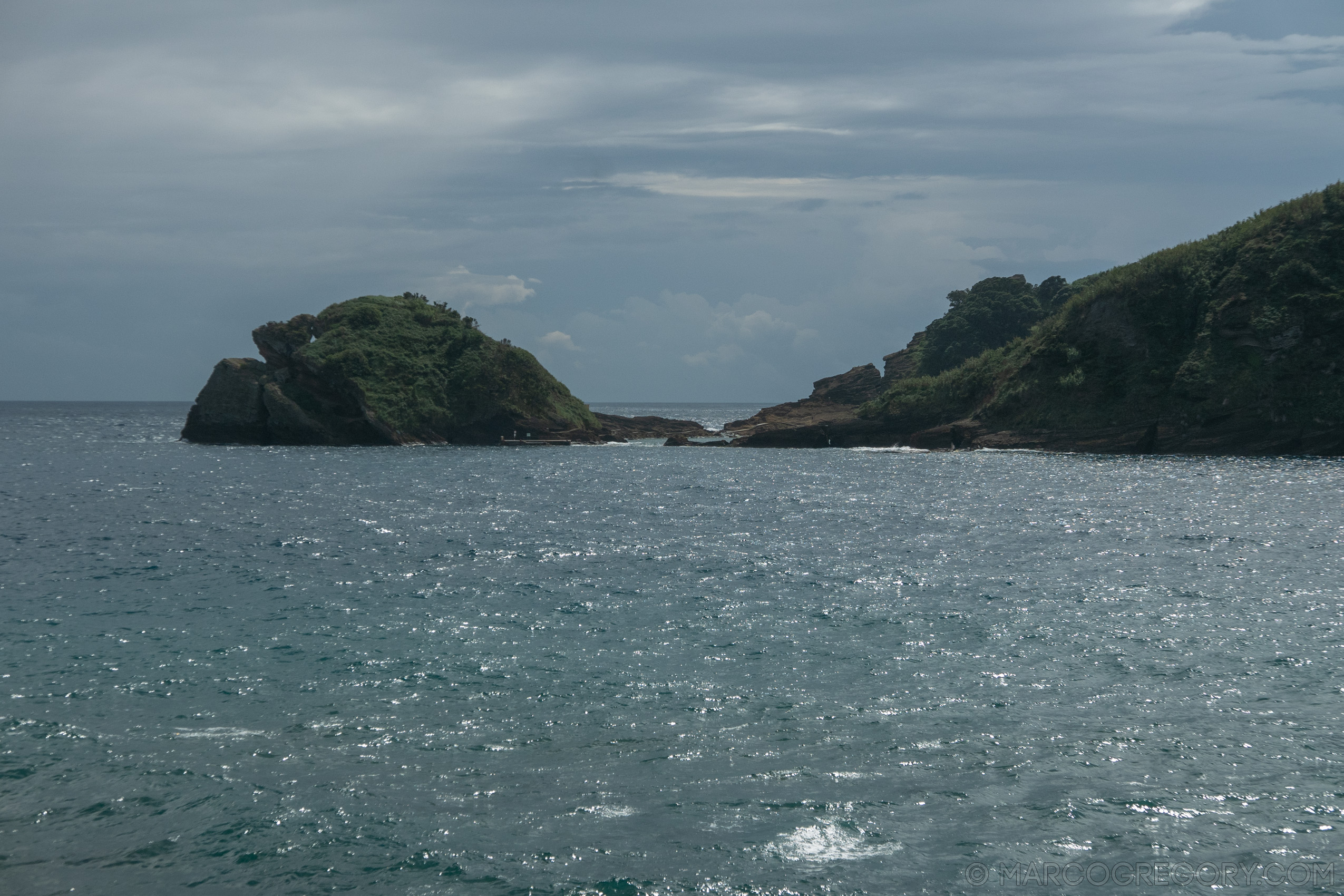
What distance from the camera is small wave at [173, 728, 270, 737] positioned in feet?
39.5

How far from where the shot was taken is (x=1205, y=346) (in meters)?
68.3

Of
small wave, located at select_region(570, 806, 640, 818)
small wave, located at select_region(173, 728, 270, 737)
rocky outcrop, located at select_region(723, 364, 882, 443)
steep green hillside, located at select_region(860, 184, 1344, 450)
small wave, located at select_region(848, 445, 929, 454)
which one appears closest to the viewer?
small wave, located at select_region(570, 806, 640, 818)

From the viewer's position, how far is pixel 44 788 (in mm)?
10422

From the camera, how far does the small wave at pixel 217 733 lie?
12047 mm

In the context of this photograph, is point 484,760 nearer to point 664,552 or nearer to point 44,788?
point 44,788

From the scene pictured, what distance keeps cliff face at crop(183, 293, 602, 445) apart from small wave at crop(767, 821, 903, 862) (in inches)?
3216

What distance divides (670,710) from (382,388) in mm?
81135

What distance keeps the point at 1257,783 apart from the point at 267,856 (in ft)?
35.9

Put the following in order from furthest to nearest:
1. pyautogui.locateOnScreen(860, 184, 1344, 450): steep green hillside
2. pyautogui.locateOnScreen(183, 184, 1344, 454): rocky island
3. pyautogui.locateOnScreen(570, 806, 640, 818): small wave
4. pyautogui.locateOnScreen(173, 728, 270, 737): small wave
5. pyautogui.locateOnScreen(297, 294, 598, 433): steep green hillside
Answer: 1. pyautogui.locateOnScreen(297, 294, 598, 433): steep green hillside
2. pyautogui.locateOnScreen(183, 184, 1344, 454): rocky island
3. pyautogui.locateOnScreen(860, 184, 1344, 450): steep green hillside
4. pyautogui.locateOnScreen(173, 728, 270, 737): small wave
5. pyautogui.locateOnScreen(570, 806, 640, 818): small wave

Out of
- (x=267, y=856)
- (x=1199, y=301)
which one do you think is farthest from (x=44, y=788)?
(x=1199, y=301)

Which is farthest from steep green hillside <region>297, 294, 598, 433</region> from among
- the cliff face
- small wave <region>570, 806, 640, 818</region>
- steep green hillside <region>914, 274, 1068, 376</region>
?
small wave <region>570, 806, 640, 818</region>

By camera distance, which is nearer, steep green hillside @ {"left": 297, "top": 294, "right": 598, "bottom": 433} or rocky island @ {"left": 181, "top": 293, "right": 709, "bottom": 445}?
rocky island @ {"left": 181, "top": 293, "right": 709, "bottom": 445}

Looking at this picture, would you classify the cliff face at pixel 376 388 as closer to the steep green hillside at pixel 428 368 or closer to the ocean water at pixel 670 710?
the steep green hillside at pixel 428 368

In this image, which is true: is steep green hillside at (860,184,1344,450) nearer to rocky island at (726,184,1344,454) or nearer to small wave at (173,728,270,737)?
rocky island at (726,184,1344,454)
